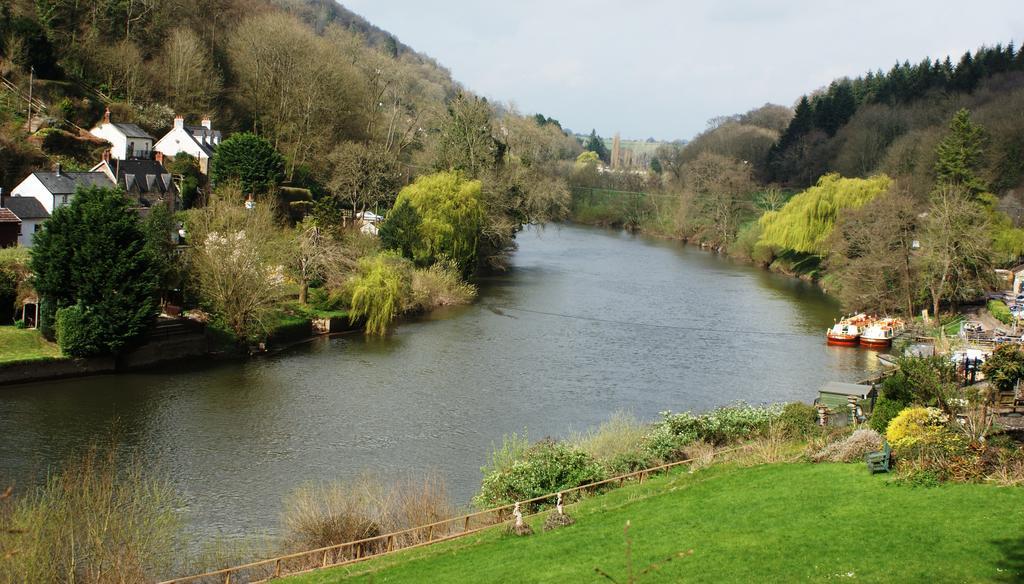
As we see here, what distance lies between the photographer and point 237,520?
22.0 meters

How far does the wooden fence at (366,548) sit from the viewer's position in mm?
17531

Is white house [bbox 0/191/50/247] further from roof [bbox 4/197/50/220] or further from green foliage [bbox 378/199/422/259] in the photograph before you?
green foliage [bbox 378/199/422/259]

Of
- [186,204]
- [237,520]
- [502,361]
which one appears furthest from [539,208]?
[237,520]

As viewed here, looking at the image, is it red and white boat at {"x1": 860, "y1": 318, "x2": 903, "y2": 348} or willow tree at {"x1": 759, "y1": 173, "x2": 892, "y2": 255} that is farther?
willow tree at {"x1": 759, "y1": 173, "x2": 892, "y2": 255}

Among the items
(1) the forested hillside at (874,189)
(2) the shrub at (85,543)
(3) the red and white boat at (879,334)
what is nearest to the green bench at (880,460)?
(2) the shrub at (85,543)

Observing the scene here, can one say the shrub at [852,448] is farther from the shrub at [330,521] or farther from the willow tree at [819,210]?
the willow tree at [819,210]

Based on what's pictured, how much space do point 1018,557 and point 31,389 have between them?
29.6m

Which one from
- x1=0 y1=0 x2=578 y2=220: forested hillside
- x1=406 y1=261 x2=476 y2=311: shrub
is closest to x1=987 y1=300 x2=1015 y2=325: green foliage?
x1=406 y1=261 x2=476 y2=311: shrub

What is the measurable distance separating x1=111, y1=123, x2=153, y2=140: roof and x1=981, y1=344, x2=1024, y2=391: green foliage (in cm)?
5209

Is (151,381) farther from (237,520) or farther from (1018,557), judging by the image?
(1018,557)

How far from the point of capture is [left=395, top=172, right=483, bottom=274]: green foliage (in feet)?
177

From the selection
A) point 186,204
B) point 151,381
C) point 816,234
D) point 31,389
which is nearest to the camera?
point 31,389

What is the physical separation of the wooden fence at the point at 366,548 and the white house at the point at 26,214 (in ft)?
99.2

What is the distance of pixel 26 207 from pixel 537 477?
3300 centimetres
